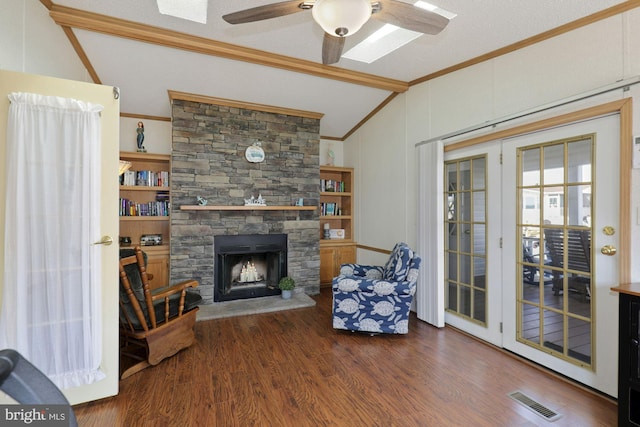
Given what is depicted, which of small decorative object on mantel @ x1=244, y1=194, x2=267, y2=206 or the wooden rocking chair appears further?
small decorative object on mantel @ x1=244, y1=194, x2=267, y2=206

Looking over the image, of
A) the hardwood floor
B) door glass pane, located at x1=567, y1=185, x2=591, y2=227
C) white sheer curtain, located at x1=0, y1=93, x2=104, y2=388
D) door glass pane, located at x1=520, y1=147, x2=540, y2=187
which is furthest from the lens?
door glass pane, located at x1=520, y1=147, x2=540, y2=187

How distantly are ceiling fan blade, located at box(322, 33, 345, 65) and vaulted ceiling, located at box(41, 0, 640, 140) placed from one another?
0.71m

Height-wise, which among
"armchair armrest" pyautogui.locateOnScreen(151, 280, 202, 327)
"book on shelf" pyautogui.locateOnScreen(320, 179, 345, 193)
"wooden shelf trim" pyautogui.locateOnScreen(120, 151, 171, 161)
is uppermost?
"wooden shelf trim" pyautogui.locateOnScreen(120, 151, 171, 161)

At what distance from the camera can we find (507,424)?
1935mm

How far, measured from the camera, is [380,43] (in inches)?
118

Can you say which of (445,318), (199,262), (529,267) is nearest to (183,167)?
(199,262)

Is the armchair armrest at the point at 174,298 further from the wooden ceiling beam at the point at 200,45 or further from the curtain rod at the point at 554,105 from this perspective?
the curtain rod at the point at 554,105

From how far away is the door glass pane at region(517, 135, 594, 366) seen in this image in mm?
2355

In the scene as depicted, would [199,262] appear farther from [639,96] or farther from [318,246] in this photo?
[639,96]

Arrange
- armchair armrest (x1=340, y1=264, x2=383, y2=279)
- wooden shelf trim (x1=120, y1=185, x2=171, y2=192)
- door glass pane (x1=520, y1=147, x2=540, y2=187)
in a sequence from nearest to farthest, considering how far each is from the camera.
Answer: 1. door glass pane (x1=520, y1=147, x2=540, y2=187)
2. armchair armrest (x1=340, y1=264, x2=383, y2=279)
3. wooden shelf trim (x1=120, y1=185, x2=171, y2=192)

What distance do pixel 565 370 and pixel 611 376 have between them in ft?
1.05

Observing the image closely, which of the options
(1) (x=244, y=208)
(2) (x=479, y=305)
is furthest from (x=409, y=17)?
(1) (x=244, y=208)

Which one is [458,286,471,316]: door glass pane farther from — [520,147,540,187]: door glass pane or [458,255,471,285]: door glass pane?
[520,147,540,187]: door glass pane

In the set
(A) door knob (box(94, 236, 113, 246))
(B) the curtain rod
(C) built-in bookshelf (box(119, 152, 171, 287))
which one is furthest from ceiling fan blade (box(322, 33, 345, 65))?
(C) built-in bookshelf (box(119, 152, 171, 287))
